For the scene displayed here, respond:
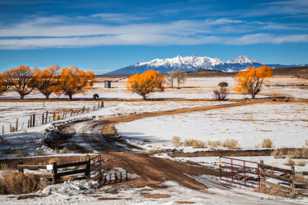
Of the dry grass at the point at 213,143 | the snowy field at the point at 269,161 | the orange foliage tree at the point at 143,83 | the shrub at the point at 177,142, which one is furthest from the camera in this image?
the orange foliage tree at the point at 143,83

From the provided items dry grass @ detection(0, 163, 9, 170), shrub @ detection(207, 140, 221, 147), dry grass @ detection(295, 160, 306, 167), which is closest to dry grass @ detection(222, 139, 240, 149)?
shrub @ detection(207, 140, 221, 147)

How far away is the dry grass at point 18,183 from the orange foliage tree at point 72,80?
3223 inches

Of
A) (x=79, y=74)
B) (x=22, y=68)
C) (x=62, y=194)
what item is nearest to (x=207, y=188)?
(x=62, y=194)

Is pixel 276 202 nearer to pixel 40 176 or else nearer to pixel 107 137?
pixel 40 176

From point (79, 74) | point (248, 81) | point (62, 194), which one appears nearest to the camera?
point (62, 194)

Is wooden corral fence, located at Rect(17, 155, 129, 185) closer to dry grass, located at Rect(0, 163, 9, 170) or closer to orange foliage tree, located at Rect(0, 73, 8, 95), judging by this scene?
dry grass, located at Rect(0, 163, 9, 170)

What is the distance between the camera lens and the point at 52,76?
10319 centimetres

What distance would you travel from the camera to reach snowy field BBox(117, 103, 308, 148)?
3416 centimetres

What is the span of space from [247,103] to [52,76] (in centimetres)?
5099

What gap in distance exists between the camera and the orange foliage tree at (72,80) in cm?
9900

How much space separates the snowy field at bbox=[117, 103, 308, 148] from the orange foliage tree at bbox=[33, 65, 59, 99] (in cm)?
4924

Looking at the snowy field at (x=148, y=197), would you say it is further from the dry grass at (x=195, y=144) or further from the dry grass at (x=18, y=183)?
the dry grass at (x=195, y=144)

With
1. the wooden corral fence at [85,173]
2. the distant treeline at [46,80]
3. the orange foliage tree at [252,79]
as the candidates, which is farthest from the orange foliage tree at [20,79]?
the wooden corral fence at [85,173]

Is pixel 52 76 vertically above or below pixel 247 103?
above
